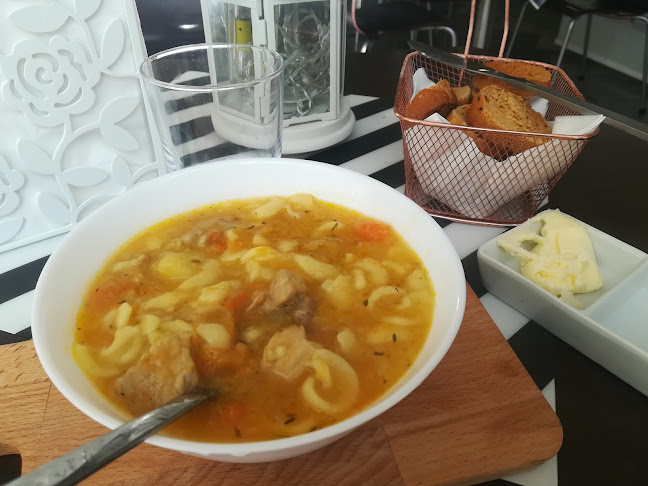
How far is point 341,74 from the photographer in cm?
219

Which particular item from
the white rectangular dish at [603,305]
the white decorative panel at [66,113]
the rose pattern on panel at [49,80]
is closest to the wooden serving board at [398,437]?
the white rectangular dish at [603,305]

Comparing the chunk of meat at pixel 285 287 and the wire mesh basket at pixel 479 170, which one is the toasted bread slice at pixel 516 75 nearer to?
the wire mesh basket at pixel 479 170

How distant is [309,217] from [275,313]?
0.43 m

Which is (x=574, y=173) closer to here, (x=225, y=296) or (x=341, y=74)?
(x=341, y=74)

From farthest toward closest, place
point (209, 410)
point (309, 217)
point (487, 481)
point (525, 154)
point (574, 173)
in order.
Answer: point (574, 173), point (525, 154), point (309, 217), point (487, 481), point (209, 410)

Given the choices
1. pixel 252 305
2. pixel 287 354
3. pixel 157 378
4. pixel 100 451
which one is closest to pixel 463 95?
pixel 252 305

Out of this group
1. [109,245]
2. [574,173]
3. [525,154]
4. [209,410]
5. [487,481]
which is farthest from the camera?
[574,173]

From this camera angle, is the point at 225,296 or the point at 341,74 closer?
the point at 225,296

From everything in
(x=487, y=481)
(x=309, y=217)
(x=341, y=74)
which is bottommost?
(x=487, y=481)

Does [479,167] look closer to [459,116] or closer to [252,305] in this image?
[459,116]

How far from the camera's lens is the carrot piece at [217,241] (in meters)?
1.42

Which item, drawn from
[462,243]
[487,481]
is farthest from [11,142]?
[487,481]

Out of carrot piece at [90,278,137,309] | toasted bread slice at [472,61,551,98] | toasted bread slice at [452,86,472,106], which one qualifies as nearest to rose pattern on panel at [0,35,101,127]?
carrot piece at [90,278,137,309]

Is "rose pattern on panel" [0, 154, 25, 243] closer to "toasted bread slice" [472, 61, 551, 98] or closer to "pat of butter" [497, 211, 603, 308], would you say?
"pat of butter" [497, 211, 603, 308]
